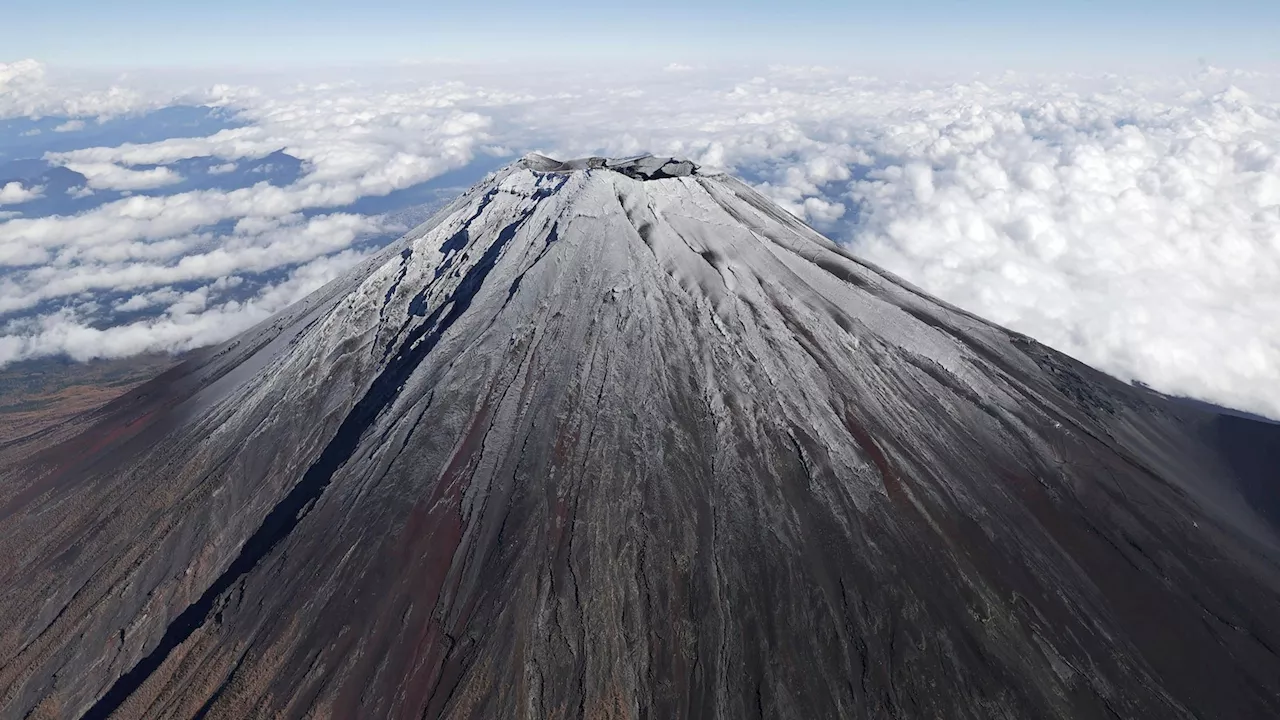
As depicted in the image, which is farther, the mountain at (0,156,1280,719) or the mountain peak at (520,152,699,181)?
the mountain peak at (520,152,699,181)

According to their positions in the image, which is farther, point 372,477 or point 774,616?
point 372,477

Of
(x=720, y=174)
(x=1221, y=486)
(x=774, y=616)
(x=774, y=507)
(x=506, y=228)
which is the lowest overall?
(x=1221, y=486)

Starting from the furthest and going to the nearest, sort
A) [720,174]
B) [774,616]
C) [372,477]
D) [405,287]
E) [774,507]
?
[720,174], [405,287], [372,477], [774,507], [774,616]

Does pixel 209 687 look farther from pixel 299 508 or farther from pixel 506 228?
pixel 506 228

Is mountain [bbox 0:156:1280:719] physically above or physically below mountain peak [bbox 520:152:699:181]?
below

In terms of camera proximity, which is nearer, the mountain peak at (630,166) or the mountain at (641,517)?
the mountain at (641,517)

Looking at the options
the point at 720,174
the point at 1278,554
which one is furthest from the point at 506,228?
the point at 1278,554

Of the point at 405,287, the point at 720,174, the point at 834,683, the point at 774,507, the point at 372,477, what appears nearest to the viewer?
the point at 834,683

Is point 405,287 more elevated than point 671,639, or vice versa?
point 405,287

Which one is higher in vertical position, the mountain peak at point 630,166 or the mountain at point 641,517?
the mountain peak at point 630,166
